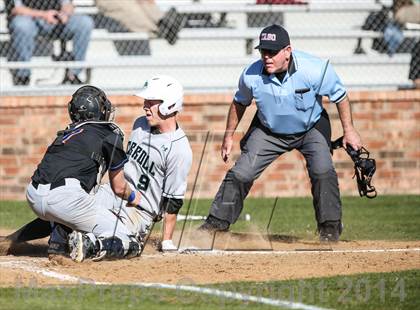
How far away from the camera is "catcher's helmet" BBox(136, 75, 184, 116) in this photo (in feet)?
29.2

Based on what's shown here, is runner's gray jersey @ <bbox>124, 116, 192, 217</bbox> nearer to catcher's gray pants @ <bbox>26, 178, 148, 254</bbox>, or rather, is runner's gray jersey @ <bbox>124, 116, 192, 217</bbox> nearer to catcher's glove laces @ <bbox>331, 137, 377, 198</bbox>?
catcher's gray pants @ <bbox>26, 178, 148, 254</bbox>

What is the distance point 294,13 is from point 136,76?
112 inches

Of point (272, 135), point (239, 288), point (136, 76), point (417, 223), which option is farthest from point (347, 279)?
point (136, 76)

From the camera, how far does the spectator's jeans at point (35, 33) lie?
14.8m

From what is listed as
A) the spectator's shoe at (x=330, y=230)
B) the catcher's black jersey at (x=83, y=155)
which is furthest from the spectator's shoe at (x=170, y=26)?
the catcher's black jersey at (x=83, y=155)

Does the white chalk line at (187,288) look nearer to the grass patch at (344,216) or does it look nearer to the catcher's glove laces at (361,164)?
→ the catcher's glove laces at (361,164)

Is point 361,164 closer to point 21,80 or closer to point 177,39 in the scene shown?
point 177,39

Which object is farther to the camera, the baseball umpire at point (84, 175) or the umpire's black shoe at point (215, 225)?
the umpire's black shoe at point (215, 225)

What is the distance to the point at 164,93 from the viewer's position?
29.4 ft

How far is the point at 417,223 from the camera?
12.1 metres

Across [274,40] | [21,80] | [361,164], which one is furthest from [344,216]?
[21,80]

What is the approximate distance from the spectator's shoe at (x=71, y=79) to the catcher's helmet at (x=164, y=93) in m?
6.31

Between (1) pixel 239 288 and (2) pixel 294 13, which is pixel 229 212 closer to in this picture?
(1) pixel 239 288

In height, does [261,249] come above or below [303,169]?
below
